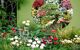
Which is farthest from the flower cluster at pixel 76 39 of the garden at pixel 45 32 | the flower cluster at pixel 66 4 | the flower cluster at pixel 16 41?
the flower cluster at pixel 66 4

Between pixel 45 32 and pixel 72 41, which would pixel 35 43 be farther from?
pixel 72 41

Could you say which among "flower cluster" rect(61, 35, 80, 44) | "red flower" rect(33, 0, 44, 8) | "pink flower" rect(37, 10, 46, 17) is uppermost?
"red flower" rect(33, 0, 44, 8)

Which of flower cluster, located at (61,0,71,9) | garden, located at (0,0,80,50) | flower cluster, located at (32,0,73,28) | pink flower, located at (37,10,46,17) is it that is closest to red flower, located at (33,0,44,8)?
garden, located at (0,0,80,50)

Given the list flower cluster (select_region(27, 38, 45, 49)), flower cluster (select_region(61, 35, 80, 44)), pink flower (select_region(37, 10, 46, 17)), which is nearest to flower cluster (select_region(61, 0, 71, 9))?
pink flower (select_region(37, 10, 46, 17))

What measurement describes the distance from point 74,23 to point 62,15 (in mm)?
531

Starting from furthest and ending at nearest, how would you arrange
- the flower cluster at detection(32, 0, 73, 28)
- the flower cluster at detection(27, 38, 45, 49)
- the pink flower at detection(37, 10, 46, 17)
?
the pink flower at detection(37, 10, 46, 17) < the flower cluster at detection(32, 0, 73, 28) < the flower cluster at detection(27, 38, 45, 49)

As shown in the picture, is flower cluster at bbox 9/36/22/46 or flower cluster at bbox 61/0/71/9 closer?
flower cluster at bbox 9/36/22/46

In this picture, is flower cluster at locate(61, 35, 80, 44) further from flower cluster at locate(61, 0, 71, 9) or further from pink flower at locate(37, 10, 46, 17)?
pink flower at locate(37, 10, 46, 17)

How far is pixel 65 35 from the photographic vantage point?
382 inches

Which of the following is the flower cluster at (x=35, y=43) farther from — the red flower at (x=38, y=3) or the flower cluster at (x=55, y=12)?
the red flower at (x=38, y=3)

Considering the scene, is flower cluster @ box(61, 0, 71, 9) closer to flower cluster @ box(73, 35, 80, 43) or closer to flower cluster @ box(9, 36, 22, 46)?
flower cluster @ box(73, 35, 80, 43)

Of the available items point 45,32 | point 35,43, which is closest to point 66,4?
point 45,32

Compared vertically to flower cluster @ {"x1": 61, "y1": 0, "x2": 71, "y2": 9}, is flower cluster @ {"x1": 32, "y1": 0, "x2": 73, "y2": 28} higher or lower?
lower

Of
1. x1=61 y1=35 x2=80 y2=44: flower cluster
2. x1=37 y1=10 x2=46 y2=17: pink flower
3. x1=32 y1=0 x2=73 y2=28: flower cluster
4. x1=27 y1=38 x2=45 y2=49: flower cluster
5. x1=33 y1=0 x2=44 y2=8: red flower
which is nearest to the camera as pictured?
x1=27 y1=38 x2=45 y2=49: flower cluster
